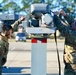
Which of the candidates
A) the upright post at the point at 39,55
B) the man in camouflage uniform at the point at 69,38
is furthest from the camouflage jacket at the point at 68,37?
the upright post at the point at 39,55

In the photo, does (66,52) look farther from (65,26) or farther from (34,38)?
(34,38)

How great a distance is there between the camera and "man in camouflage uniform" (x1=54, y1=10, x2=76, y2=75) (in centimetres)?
495

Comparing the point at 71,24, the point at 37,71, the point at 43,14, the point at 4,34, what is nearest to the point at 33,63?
the point at 37,71

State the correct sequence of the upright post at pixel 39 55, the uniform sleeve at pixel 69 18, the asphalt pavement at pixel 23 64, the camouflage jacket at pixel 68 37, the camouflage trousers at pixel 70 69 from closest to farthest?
the upright post at pixel 39 55, the camouflage jacket at pixel 68 37, the uniform sleeve at pixel 69 18, the camouflage trousers at pixel 70 69, the asphalt pavement at pixel 23 64

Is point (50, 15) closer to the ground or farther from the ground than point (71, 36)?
farther from the ground

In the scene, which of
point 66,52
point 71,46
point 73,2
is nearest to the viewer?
point 71,46

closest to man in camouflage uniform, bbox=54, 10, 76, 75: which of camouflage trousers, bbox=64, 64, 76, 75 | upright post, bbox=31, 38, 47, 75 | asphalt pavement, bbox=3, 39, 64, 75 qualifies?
camouflage trousers, bbox=64, 64, 76, 75

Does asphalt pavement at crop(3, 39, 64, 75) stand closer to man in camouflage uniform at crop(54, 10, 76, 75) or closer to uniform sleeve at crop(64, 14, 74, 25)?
man in camouflage uniform at crop(54, 10, 76, 75)

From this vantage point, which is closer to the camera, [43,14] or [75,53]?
[43,14]

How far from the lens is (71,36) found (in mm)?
5188

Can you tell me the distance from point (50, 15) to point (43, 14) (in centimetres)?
11

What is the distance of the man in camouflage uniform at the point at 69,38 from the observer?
495cm

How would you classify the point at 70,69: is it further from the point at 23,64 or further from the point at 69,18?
the point at 23,64

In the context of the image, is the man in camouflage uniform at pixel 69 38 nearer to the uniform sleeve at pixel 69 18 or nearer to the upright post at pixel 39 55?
the uniform sleeve at pixel 69 18
